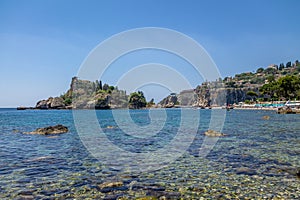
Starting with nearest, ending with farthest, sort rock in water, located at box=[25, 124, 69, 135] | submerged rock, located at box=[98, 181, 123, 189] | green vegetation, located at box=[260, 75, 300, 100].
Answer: submerged rock, located at box=[98, 181, 123, 189] → rock in water, located at box=[25, 124, 69, 135] → green vegetation, located at box=[260, 75, 300, 100]

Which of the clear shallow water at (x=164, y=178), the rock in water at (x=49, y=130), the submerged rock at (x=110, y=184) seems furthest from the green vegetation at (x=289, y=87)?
the submerged rock at (x=110, y=184)

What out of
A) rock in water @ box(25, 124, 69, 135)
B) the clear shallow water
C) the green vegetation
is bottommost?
the clear shallow water

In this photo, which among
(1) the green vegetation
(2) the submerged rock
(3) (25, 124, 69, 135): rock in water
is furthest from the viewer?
(1) the green vegetation

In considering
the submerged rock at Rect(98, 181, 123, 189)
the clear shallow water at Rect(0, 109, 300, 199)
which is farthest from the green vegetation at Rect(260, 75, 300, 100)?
the submerged rock at Rect(98, 181, 123, 189)

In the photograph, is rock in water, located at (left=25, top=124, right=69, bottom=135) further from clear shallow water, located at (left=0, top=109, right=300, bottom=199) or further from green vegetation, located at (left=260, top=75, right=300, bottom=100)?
green vegetation, located at (left=260, top=75, right=300, bottom=100)

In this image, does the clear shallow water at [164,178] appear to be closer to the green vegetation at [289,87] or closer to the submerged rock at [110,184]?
the submerged rock at [110,184]

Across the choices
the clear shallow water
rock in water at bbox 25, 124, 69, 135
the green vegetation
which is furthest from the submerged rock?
the green vegetation

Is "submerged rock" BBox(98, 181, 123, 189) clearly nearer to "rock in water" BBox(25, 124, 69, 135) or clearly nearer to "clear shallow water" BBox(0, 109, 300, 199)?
"clear shallow water" BBox(0, 109, 300, 199)

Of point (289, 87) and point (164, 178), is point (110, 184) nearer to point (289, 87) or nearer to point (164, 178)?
point (164, 178)

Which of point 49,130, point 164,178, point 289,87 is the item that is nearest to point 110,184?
point 164,178

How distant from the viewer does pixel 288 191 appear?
995 centimetres

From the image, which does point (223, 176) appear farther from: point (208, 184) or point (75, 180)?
point (75, 180)

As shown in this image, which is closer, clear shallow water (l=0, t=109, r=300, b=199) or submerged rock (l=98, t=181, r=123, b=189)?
clear shallow water (l=0, t=109, r=300, b=199)

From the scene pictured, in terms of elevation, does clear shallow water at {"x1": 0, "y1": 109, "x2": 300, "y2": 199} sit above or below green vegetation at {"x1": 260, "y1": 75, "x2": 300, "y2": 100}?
below
